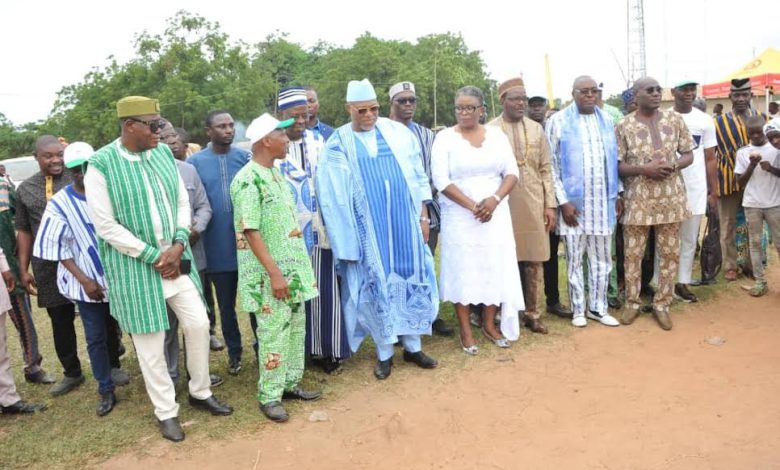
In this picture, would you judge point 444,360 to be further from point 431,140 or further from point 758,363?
point 758,363

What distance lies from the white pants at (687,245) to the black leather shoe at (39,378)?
17.2 ft

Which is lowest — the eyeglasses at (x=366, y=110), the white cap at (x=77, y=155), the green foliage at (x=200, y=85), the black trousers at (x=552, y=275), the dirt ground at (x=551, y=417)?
the dirt ground at (x=551, y=417)

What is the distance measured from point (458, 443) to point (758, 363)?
235 centimetres

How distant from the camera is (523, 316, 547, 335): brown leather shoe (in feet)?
16.4

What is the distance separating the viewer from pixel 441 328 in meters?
5.20

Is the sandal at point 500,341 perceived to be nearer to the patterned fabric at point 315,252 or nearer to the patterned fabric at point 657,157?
the patterned fabric at point 315,252

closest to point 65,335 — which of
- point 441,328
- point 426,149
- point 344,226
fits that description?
point 344,226

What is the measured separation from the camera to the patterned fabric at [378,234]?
13.7ft

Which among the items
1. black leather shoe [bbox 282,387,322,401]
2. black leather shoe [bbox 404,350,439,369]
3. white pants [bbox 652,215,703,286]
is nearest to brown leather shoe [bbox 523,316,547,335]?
black leather shoe [bbox 404,350,439,369]

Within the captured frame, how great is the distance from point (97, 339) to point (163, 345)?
75 centimetres

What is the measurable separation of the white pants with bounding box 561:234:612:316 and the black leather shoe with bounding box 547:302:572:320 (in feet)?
0.46

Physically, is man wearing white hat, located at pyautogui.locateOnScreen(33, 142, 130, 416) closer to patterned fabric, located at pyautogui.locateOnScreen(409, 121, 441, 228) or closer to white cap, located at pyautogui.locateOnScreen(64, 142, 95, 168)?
white cap, located at pyautogui.locateOnScreen(64, 142, 95, 168)

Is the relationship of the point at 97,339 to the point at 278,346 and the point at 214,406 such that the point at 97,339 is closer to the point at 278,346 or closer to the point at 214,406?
the point at 214,406

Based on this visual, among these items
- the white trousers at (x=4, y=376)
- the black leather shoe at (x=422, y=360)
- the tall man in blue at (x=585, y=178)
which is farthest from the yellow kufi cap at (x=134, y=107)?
the tall man in blue at (x=585, y=178)
